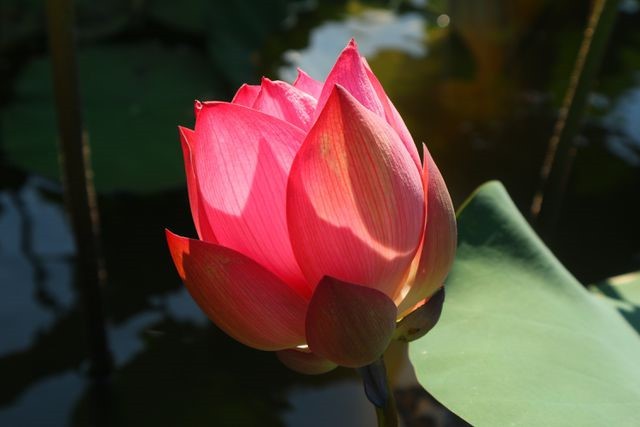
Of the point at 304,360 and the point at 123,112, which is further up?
the point at 304,360

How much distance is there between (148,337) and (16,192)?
0.46 meters

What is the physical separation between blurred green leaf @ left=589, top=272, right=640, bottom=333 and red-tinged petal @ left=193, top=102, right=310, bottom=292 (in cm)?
36

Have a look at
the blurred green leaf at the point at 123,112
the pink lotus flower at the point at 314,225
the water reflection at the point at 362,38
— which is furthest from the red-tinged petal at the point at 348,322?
the water reflection at the point at 362,38

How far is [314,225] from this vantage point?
1.12 feet

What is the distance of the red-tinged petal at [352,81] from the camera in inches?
14.5

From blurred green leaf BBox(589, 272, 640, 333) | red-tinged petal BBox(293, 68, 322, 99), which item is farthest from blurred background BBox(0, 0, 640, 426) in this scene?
red-tinged petal BBox(293, 68, 322, 99)

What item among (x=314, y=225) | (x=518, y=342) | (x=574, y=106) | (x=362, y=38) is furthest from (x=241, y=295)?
(x=362, y=38)

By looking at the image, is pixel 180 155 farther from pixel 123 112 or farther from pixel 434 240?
pixel 434 240

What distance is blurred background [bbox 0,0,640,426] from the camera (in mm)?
1049

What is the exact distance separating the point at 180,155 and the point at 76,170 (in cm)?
54

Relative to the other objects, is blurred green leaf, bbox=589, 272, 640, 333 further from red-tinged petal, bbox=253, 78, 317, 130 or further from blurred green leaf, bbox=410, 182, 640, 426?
red-tinged petal, bbox=253, 78, 317, 130

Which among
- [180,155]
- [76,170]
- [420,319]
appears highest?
[420,319]

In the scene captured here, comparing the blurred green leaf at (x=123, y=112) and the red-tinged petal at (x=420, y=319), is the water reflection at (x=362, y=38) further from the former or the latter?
the red-tinged petal at (x=420, y=319)

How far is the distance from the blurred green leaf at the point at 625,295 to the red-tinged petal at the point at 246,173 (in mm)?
362
